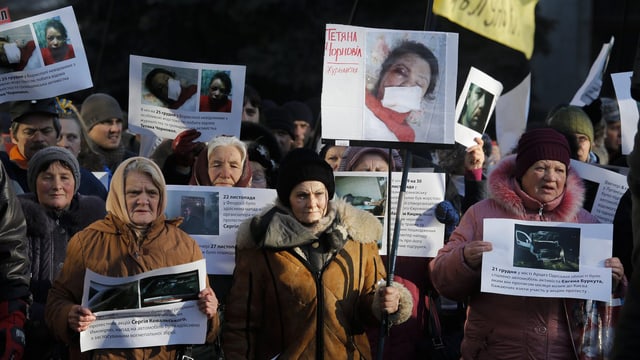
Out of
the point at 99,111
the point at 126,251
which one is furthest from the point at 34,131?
the point at 126,251

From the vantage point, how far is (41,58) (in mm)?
6270

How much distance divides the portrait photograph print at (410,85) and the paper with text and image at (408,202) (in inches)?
28.8

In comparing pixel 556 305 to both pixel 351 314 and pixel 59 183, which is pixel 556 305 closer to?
pixel 351 314

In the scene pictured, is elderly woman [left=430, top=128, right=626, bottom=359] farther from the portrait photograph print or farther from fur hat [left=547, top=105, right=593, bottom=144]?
fur hat [left=547, top=105, right=593, bottom=144]

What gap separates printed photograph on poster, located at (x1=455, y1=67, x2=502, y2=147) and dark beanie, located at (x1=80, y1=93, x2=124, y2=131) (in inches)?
91.7

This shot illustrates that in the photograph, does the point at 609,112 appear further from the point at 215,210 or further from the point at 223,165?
the point at 215,210

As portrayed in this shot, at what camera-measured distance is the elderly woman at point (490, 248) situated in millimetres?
5074

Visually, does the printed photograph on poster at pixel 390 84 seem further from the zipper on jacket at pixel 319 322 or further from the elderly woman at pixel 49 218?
the elderly woman at pixel 49 218

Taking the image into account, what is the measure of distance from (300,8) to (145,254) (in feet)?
32.0

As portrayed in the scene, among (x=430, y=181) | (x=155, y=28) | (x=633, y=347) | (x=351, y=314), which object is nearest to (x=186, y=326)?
(x=351, y=314)

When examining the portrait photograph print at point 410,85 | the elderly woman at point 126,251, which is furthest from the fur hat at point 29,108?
the portrait photograph print at point 410,85

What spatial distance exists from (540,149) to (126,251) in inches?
77.3

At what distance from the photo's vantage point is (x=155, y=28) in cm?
1429

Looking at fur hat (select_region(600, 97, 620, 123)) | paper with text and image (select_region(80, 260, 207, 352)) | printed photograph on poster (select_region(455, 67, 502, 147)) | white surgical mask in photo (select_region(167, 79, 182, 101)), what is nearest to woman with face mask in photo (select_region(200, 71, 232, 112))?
white surgical mask in photo (select_region(167, 79, 182, 101))
